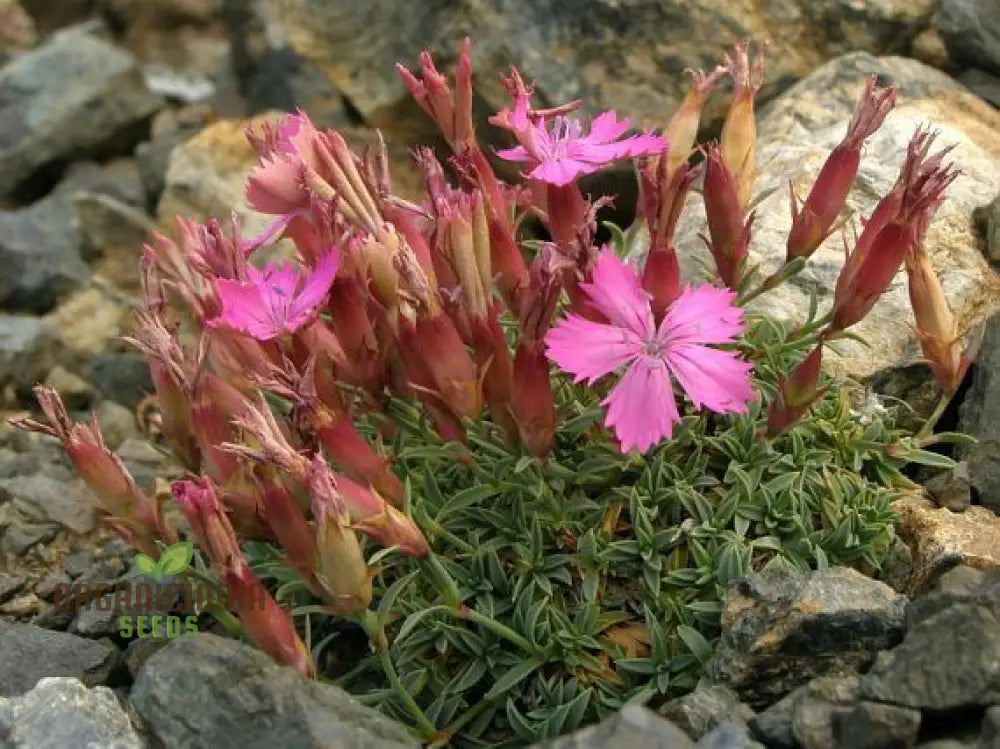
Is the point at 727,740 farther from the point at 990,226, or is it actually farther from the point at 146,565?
the point at 990,226

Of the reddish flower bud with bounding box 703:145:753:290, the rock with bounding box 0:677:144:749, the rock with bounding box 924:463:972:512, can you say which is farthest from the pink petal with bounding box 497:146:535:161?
the rock with bounding box 0:677:144:749

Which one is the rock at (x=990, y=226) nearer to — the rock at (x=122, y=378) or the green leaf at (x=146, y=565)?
the green leaf at (x=146, y=565)

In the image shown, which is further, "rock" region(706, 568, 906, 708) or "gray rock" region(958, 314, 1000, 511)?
"gray rock" region(958, 314, 1000, 511)

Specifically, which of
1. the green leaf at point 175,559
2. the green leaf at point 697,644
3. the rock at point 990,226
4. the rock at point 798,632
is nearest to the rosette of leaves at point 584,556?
the green leaf at point 697,644

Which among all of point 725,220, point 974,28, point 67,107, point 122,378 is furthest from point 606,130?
point 67,107

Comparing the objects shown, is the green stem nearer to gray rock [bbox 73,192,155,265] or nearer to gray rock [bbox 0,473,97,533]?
gray rock [bbox 0,473,97,533]

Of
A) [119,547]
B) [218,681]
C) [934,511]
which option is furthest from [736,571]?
[119,547]

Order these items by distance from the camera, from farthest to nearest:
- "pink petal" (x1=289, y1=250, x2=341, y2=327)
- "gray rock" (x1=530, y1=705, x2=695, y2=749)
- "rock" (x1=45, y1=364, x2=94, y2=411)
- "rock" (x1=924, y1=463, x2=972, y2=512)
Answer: "rock" (x1=45, y1=364, x2=94, y2=411)
"rock" (x1=924, y1=463, x2=972, y2=512)
"pink petal" (x1=289, y1=250, x2=341, y2=327)
"gray rock" (x1=530, y1=705, x2=695, y2=749)

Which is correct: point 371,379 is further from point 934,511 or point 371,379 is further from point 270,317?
point 934,511
